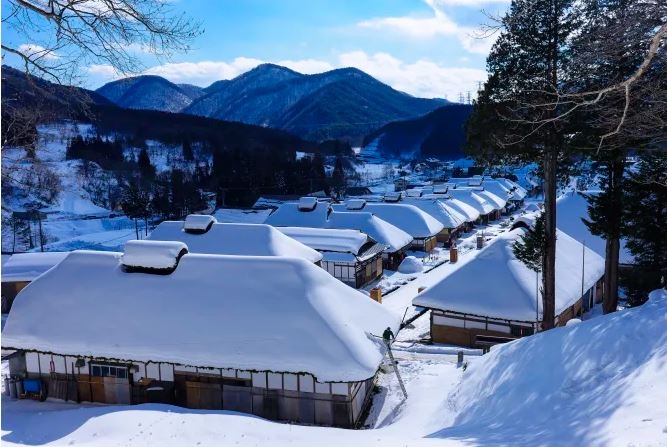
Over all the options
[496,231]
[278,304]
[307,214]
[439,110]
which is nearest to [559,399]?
[278,304]

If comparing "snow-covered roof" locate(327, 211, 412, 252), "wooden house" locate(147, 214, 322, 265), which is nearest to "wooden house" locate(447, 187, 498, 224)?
"snow-covered roof" locate(327, 211, 412, 252)

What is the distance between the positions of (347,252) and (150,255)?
1525 centimetres

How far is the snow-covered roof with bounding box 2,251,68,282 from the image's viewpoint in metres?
24.2

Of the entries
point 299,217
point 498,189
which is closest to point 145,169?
point 299,217

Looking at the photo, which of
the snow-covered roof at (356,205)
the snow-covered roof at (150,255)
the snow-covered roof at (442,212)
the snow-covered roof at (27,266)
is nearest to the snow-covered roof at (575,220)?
the snow-covered roof at (442,212)

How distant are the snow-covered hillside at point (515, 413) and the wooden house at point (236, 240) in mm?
12657

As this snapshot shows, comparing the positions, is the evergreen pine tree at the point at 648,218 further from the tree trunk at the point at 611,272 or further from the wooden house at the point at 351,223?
the wooden house at the point at 351,223

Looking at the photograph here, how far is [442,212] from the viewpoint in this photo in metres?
44.6

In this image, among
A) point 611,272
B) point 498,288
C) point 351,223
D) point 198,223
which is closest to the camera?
point 611,272

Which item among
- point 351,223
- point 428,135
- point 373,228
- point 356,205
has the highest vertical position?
point 428,135

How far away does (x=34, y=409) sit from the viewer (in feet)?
42.0

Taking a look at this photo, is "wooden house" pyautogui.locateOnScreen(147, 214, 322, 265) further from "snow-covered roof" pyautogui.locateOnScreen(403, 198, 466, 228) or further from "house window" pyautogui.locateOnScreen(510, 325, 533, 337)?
"snow-covered roof" pyautogui.locateOnScreen(403, 198, 466, 228)

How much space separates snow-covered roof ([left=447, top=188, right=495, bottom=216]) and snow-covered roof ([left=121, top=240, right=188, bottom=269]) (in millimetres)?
43841

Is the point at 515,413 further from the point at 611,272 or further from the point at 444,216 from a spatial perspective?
the point at 444,216
